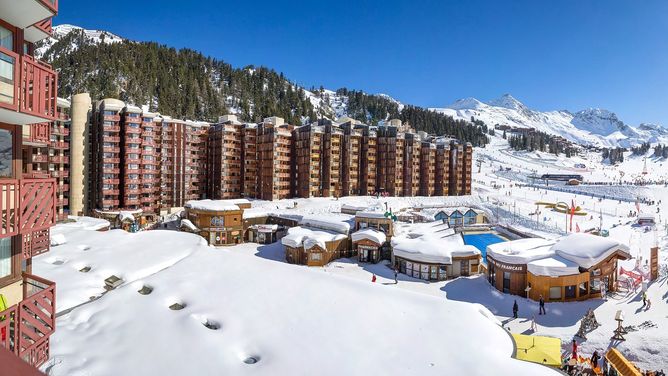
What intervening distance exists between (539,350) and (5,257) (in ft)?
68.7

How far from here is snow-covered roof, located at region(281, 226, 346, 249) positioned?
44.3 meters

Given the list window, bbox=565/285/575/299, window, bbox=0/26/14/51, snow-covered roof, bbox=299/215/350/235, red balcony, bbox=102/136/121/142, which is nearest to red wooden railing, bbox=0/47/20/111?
window, bbox=0/26/14/51

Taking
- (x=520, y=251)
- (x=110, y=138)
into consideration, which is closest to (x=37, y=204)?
(x=520, y=251)

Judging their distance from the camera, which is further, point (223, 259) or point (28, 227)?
point (223, 259)

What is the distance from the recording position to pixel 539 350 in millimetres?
18609

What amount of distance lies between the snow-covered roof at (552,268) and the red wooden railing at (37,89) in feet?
108

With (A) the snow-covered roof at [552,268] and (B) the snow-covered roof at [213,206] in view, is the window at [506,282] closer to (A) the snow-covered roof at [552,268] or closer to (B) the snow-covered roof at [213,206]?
(A) the snow-covered roof at [552,268]

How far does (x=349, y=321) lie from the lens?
613 inches

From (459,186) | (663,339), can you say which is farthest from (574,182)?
(663,339)

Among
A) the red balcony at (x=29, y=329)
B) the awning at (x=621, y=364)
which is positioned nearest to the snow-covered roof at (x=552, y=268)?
the awning at (x=621, y=364)

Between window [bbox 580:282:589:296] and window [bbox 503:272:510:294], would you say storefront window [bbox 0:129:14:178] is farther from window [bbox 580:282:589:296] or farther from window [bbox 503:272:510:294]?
window [bbox 580:282:589:296]

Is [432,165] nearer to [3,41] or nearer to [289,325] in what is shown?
[289,325]

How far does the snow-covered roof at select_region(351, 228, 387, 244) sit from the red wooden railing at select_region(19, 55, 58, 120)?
39.0m

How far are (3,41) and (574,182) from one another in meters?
157
